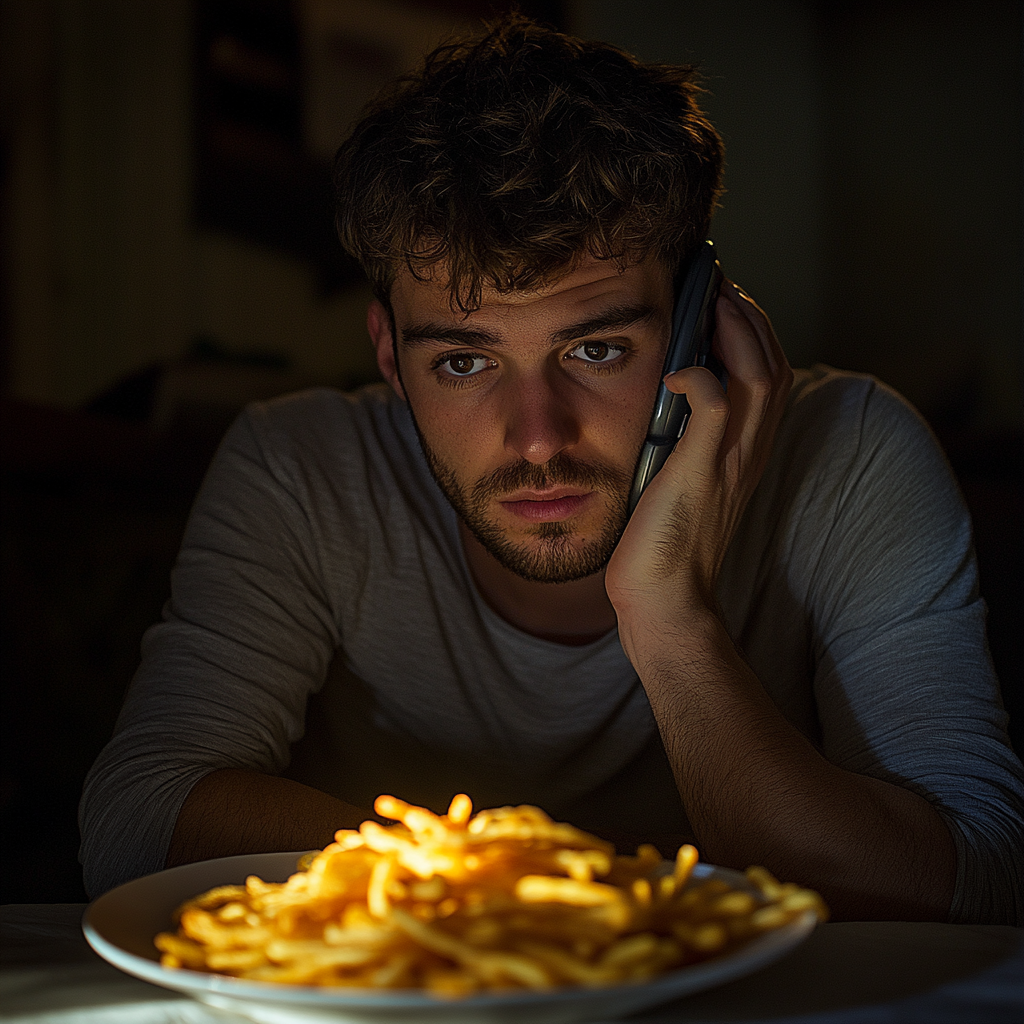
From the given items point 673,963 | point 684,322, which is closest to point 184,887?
point 673,963

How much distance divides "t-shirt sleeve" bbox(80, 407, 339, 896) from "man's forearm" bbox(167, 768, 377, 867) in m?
0.02

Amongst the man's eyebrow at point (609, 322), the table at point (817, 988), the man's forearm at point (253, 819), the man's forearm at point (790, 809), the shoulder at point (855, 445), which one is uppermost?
the man's eyebrow at point (609, 322)

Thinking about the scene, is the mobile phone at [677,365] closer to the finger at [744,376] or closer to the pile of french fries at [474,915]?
the finger at [744,376]

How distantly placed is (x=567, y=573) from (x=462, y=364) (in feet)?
0.93

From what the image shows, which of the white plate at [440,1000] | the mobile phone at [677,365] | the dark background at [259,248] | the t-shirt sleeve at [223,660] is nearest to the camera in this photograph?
the white plate at [440,1000]

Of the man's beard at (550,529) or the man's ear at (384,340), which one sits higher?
the man's ear at (384,340)

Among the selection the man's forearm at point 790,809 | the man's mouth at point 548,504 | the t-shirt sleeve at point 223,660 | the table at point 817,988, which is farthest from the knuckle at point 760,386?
the table at point 817,988

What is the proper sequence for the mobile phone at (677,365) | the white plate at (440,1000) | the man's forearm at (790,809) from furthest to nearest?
1. the mobile phone at (677,365)
2. the man's forearm at (790,809)
3. the white plate at (440,1000)

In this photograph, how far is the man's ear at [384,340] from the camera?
1433mm

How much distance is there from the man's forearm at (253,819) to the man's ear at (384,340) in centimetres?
60

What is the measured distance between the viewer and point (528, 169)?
120 cm

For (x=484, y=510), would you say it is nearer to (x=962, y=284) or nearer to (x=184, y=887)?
(x=184, y=887)

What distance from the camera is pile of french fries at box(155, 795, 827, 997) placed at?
0.47 m

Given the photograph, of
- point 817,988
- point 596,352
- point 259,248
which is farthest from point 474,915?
point 259,248
